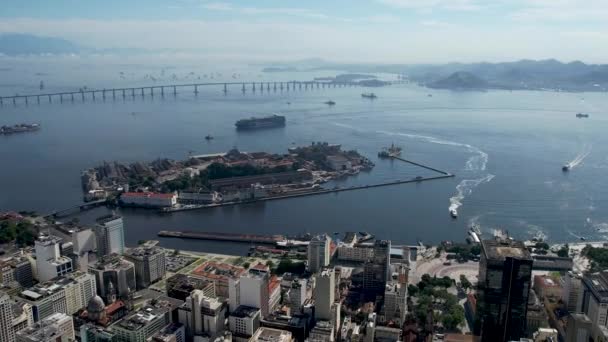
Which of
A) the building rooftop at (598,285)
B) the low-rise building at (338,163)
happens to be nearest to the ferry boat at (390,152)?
the low-rise building at (338,163)

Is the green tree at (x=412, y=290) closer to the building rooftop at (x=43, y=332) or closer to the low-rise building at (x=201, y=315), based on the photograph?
the low-rise building at (x=201, y=315)

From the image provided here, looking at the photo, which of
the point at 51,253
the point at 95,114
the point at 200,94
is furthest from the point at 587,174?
the point at 200,94

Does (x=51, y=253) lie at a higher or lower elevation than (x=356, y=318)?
higher

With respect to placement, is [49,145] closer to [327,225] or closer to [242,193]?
[242,193]

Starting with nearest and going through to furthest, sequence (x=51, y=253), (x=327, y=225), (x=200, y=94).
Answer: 1. (x=51, y=253)
2. (x=327, y=225)
3. (x=200, y=94)

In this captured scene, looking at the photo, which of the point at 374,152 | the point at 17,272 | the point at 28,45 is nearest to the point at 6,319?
the point at 17,272

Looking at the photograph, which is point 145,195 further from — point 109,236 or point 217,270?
point 217,270
